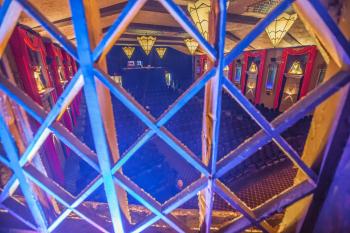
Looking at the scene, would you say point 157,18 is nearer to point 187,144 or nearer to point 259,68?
point 187,144

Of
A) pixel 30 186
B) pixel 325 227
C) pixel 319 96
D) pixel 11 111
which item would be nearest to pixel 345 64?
pixel 319 96

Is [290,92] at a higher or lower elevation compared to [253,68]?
lower

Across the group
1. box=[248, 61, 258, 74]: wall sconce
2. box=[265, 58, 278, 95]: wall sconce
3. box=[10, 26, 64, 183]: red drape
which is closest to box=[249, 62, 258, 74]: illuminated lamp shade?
box=[248, 61, 258, 74]: wall sconce

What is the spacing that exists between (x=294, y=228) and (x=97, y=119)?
1.75 m

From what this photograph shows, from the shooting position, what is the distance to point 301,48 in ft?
30.8

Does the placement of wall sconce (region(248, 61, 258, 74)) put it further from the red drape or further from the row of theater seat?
the red drape

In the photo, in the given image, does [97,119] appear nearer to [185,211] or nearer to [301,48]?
[185,211]

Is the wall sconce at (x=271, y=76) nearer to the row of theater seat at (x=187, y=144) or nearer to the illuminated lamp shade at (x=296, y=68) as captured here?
the illuminated lamp shade at (x=296, y=68)

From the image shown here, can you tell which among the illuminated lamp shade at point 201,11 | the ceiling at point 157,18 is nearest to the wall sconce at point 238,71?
the ceiling at point 157,18

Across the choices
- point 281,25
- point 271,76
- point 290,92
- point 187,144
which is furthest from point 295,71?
point 187,144

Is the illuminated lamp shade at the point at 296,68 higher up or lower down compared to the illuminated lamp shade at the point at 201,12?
lower down

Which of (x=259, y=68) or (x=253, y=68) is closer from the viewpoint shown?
(x=259, y=68)

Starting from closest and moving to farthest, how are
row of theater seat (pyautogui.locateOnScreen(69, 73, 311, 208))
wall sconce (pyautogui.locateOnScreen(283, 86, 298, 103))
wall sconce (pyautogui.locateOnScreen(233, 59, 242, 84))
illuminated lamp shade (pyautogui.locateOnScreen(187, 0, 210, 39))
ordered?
illuminated lamp shade (pyautogui.locateOnScreen(187, 0, 210, 39)) < row of theater seat (pyautogui.locateOnScreen(69, 73, 311, 208)) < wall sconce (pyautogui.locateOnScreen(283, 86, 298, 103)) < wall sconce (pyautogui.locateOnScreen(233, 59, 242, 84))

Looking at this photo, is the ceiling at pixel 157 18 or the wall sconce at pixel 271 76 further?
the wall sconce at pixel 271 76
